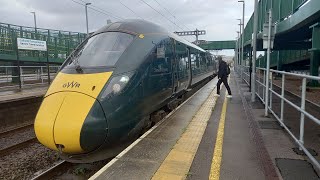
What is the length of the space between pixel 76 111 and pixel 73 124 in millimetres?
242

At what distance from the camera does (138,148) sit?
5.51m

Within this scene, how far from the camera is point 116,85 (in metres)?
5.76

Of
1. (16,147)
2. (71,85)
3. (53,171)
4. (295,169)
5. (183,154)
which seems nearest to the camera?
(295,169)

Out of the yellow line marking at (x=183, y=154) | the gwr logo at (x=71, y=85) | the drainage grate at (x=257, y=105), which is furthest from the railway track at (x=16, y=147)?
the drainage grate at (x=257, y=105)

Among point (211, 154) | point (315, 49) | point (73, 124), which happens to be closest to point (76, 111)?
point (73, 124)

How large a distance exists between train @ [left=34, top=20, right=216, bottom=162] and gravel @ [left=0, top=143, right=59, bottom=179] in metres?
1.52

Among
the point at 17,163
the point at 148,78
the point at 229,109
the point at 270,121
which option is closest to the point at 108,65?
the point at 148,78

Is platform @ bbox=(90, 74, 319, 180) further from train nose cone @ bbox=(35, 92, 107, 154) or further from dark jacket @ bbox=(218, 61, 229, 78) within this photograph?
dark jacket @ bbox=(218, 61, 229, 78)

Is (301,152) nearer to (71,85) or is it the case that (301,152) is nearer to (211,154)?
(211,154)

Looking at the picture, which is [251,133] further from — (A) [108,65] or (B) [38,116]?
(B) [38,116]

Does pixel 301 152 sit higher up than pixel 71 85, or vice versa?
pixel 71 85

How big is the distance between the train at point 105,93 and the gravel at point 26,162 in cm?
152

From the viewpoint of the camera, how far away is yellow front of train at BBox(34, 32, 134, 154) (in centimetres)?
514

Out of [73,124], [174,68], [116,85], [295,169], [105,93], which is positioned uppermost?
[174,68]
